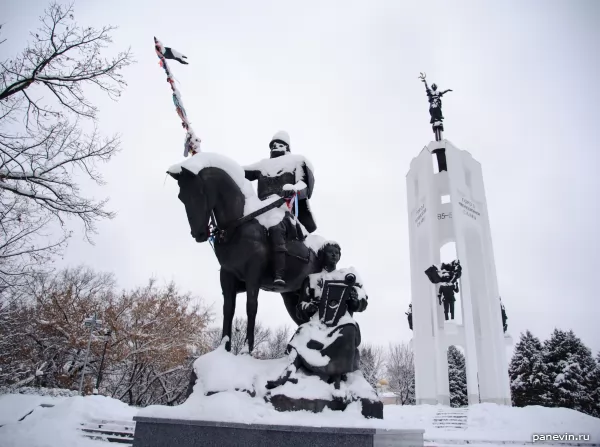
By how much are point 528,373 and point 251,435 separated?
35752 mm

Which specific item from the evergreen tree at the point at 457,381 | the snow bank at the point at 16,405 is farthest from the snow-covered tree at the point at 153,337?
the evergreen tree at the point at 457,381

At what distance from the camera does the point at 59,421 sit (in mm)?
10406

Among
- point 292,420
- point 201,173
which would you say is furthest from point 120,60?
point 292,420

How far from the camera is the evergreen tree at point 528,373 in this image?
102 ft

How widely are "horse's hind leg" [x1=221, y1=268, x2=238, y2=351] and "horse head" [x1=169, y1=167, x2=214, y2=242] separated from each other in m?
0.59

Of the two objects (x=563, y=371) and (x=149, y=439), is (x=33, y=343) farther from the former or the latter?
(x=563, y=371)

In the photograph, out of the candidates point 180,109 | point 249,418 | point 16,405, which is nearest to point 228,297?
point 249,418

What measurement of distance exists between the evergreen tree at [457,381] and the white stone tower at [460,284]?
12.1m

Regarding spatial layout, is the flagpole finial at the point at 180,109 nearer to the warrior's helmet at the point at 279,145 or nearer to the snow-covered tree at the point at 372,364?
the warrior's helmet at the point at 279,145

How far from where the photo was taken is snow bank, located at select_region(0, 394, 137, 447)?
859 cm

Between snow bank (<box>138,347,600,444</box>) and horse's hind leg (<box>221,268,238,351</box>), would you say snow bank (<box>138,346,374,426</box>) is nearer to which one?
snow bank (<box>138,347,600,444</box>)

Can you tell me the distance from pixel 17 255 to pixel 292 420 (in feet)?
32.8

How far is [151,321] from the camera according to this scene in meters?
25.7

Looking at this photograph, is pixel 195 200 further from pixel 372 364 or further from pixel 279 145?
pixel 372 364
